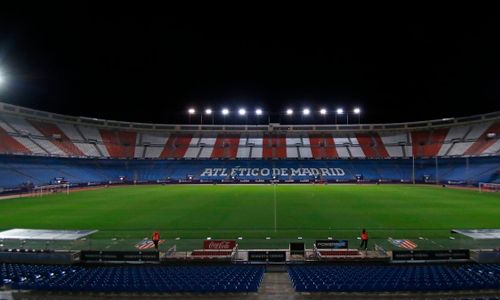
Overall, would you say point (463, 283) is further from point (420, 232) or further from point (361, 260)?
point (420, 232)

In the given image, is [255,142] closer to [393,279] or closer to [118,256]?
[118,256]

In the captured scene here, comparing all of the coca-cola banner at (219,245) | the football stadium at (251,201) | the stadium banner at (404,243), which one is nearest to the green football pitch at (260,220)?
the football stadium at (251,201)

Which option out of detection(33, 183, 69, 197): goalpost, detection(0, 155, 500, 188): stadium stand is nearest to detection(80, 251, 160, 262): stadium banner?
detection(33, 183, 69, 197): goalpost

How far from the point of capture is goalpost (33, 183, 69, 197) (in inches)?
2088

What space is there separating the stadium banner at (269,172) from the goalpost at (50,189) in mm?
29628

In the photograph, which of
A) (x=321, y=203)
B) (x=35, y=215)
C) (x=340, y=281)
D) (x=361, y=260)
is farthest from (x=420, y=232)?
(x=35, y=215)

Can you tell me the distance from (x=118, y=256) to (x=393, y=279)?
38.9 ft

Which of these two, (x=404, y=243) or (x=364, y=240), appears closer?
(x=364, y=240)

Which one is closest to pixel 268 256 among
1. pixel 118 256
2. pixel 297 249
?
pixel 297 249

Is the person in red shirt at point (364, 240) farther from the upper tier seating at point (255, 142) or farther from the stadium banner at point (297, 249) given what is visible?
the upper tier seating at point (255, 142)

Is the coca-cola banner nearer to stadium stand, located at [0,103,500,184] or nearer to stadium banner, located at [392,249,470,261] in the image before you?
stadium banner, located at [392,249,470,261]

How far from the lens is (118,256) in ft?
54.7

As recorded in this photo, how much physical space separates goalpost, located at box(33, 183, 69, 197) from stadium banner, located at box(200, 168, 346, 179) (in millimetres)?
29628

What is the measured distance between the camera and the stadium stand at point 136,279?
449 inches
